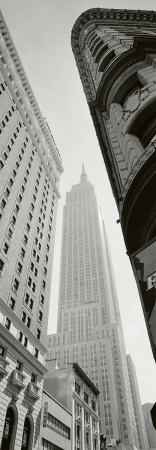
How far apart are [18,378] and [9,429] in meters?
4.01

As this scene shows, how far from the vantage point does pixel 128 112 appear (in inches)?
697

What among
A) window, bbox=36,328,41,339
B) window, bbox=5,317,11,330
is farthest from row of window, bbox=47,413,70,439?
window, bbox=5,317,11,330

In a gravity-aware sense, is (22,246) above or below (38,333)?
above

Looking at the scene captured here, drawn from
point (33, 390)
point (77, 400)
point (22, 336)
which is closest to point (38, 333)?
point (22, 336)

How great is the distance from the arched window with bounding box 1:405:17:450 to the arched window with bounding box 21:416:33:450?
8.03 feet

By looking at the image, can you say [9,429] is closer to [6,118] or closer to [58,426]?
[58,426]

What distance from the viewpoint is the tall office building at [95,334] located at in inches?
5271

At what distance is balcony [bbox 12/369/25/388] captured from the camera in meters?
28.5

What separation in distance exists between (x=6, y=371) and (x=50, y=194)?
3807cm

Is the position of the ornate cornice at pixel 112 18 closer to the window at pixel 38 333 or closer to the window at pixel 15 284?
the window at pixel 15 284

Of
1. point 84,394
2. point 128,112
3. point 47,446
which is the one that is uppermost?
point 84,394

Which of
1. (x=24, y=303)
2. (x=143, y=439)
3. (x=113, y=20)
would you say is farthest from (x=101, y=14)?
(x=143, y=439)

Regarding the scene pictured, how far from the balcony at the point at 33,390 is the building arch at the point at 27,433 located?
1.73 metres

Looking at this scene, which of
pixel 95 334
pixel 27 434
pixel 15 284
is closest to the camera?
pixel 27 434
